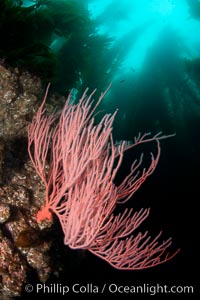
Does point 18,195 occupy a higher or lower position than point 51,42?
lower

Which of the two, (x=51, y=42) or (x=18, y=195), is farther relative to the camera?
(x=51, y=42)

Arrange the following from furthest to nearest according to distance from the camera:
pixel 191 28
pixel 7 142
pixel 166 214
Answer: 1. pixel 191 28
2. pixel 166 214
3. pixel 7 142

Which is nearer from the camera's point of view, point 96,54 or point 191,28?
point 96,54

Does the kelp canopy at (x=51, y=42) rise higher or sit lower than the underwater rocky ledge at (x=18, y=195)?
higher

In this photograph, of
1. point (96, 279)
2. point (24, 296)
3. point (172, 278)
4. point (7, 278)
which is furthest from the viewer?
point (172, 278)

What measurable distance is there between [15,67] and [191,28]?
11.3 meters

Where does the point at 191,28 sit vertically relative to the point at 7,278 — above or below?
above

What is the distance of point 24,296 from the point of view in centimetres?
330

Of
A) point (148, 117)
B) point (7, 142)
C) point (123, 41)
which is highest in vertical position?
point (123, 41)

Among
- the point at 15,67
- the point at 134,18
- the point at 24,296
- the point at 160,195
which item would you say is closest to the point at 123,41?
the point at 134,18

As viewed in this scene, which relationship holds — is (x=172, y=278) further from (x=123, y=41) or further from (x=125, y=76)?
(x=123, y=41)

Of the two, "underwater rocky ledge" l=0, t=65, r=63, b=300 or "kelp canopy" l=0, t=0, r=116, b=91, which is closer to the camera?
"underwater rocky ledge" l=0, t=65, r=63, b=300

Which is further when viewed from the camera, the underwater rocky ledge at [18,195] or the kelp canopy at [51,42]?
the kelp canopy at [51,42]

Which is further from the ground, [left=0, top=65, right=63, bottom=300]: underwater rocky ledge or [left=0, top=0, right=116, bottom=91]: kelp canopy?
[left=0, top=0, right=116, bottom=91]: kelp canopy
